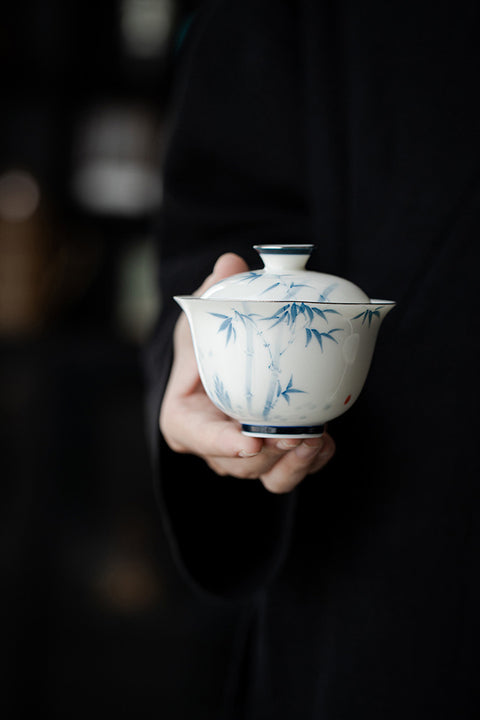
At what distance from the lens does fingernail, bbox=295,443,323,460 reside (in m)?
0.50

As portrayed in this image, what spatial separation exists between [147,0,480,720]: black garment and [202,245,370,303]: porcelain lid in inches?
7.2

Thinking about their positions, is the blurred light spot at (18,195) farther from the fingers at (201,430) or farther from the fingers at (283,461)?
the fingers at (283,461)

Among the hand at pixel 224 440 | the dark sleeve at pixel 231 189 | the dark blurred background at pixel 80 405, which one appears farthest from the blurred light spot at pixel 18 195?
the hand at pixel 224 440

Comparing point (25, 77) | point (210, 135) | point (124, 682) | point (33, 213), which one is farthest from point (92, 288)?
point (210, 135)

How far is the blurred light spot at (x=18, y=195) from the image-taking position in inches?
63.7

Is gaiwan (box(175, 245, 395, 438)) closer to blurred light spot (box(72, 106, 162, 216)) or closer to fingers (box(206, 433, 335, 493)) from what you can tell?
fingers (box(206, 433, 335, 493))

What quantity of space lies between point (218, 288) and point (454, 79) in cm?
33

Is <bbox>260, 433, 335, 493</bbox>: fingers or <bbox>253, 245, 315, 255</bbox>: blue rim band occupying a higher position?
<bbox>253, 245, 315, 255</bbox>: blue rim band

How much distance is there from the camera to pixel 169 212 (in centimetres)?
84

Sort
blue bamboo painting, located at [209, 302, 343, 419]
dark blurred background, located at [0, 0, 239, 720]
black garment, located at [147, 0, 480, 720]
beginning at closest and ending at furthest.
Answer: blue bamboo painting, located at [209, 302, 343, 419]
black garment, located at [147, 0, 480, 720]
dark blurred background, located at [0, 0, 239, 720]

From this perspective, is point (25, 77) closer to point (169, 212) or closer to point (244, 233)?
point (169, 212)

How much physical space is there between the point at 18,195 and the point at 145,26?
0.54 metres

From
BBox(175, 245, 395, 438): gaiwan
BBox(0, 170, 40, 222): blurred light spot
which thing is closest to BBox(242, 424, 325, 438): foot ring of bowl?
BBox(175, 245, 395, 438): gaiwan

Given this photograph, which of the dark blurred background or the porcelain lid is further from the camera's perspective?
the dark blurred background
